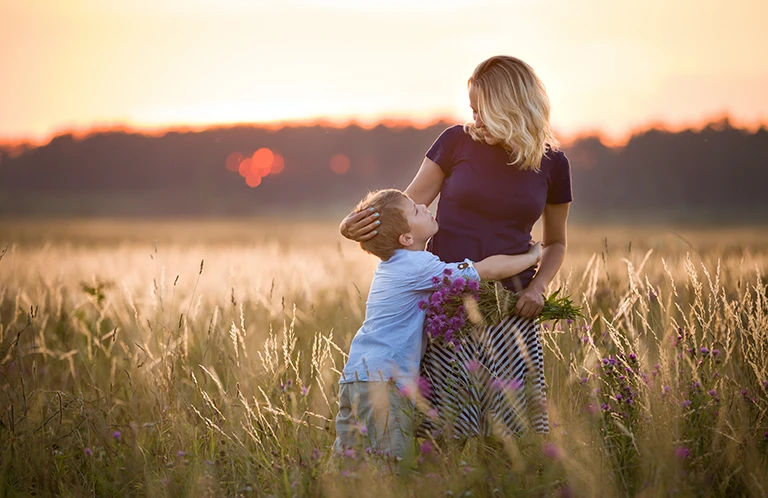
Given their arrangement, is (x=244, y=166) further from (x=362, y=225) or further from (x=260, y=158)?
(x=260, y=158)

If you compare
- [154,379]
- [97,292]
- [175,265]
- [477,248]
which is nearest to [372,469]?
[477,248]

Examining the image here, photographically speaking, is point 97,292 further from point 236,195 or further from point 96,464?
point 236,195

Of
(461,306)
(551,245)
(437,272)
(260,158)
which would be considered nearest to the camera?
(461,306)

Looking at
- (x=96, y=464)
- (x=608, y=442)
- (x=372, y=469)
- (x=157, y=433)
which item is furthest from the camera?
(x=157, y=433)

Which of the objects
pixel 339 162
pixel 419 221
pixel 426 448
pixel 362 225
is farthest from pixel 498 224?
pixel 339 162

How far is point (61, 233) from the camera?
1147 inches

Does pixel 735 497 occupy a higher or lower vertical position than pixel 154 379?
lower

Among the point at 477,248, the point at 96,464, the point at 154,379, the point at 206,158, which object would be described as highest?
the point at 206,158

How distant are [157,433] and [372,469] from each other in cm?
143

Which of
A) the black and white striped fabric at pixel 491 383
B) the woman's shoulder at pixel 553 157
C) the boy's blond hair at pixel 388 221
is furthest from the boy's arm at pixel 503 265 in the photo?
the woman's shoulder at pixel 553 157

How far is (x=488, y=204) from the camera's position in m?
3.18

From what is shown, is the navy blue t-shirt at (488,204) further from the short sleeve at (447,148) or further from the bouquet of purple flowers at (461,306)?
the bouquet of purple flowers at (461,306)

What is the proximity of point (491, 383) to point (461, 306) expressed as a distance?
424 millimetres

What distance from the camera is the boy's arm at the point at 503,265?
306 centimetres
